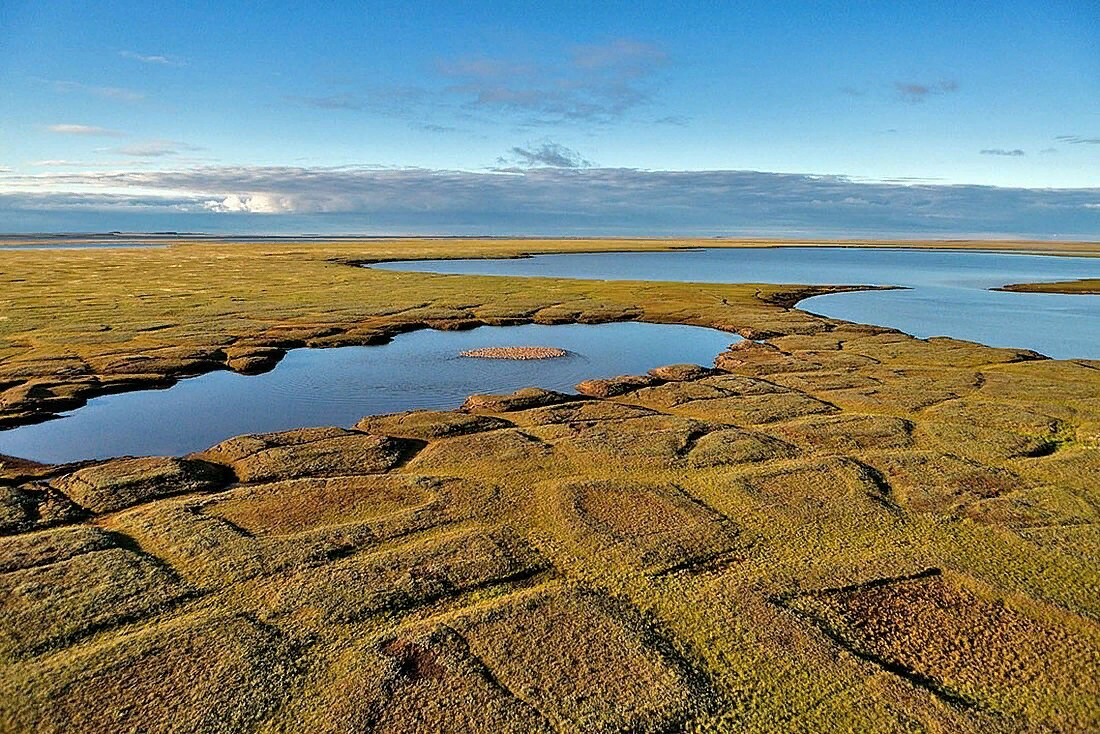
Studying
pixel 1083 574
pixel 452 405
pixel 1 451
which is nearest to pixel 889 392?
pixel 1083 574

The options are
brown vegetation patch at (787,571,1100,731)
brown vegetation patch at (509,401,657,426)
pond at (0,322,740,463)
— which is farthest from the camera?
brown vegetation patch at (509,401,657,426)

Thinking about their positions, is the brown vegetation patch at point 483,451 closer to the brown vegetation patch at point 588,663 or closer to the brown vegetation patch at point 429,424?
the brown vegetation patch at point 429,424

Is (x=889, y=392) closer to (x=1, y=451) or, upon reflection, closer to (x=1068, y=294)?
(x=1, y=451)

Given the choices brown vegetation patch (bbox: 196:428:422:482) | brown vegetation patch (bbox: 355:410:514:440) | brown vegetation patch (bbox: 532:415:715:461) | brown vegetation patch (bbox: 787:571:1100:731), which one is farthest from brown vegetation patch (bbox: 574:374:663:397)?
brown vegetation patch (bbox: 787:571:1100:731)

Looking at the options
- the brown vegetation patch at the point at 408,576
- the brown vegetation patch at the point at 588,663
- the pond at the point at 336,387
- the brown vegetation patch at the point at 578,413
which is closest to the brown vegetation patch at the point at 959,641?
the brown vegetation patch at the point at 588,663

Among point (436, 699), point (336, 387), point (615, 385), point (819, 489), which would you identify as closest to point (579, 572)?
point (436, 699)

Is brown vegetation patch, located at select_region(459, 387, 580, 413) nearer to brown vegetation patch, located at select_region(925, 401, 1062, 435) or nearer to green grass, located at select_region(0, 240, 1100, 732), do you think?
green grass, located at select_region(0, 240, 1100, 732)

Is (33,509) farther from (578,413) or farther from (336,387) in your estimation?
(578,413)
